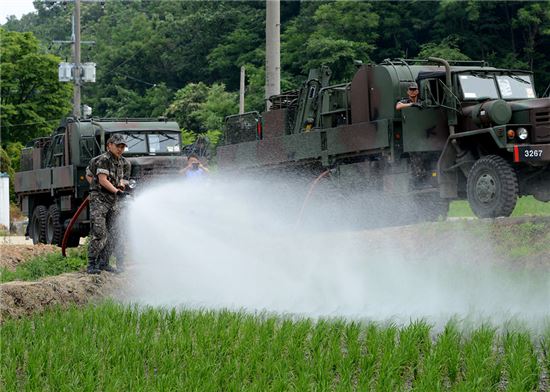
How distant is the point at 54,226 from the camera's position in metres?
26.3

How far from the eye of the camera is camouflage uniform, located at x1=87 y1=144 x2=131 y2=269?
15651 mm

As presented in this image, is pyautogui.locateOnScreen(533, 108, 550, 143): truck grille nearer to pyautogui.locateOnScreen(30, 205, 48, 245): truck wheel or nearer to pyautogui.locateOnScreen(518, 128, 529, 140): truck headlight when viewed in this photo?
pyautogui.locateOnScreen(518, 128, 529, 140): truck headlight

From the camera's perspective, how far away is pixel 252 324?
11.2m

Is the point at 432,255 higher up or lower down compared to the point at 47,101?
lower down

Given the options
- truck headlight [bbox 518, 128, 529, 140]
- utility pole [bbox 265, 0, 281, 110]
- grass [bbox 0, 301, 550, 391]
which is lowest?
grass [bbox 0, 301, 550, 391]

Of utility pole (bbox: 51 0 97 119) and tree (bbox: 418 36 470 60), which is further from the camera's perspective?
utility pole (bbox: 51 0 97 119)

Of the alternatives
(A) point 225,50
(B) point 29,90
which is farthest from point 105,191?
A: (B) point 29,90

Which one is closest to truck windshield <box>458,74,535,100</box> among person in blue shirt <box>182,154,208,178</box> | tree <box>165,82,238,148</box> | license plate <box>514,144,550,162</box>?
license plate <box>514,144,550,162</box>

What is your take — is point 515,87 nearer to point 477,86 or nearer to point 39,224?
point 477,86

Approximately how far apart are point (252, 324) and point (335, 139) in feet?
28.0

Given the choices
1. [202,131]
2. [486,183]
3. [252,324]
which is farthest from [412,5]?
[252,324]

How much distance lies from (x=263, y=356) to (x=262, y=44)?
2263 inches

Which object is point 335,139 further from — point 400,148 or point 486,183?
point 486,183

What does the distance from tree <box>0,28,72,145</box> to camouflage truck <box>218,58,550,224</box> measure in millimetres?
47966
